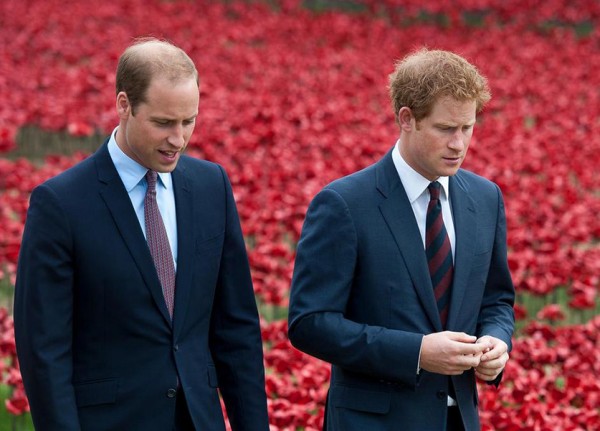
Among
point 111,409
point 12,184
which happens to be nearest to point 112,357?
point 111,409

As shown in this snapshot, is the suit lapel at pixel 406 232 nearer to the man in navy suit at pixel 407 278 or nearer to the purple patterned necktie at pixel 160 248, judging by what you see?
the man in navy suit at pixel 407 278

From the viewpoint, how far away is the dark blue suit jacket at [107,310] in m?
3.44

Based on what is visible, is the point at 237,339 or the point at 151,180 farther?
the point at 237,339

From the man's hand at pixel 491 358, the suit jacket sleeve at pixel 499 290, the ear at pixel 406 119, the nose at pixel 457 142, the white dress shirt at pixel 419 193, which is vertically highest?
the ear at pixel 406 119

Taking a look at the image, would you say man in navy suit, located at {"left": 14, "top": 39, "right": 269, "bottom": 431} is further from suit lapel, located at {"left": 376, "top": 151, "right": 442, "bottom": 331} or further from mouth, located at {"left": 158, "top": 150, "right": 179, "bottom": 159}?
suit lapel, located at {"left": 376, "top": 151, "right": 442, "bottom": 331}

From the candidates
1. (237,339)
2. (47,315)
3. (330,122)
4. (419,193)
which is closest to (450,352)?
(419,193)

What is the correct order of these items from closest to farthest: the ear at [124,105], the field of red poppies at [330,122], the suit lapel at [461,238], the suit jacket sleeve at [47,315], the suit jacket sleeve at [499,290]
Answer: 1. the suit jacket sleeve at [47,315]
2. the ear at [124,105]
3. the suit lapel at [461,238]
4. the suit jacket sleeve at [499,290]
5. the field of red poppies at [330,122]

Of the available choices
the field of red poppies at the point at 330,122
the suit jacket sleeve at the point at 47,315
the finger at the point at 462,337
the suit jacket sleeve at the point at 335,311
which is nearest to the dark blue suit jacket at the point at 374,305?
the suit jacket sleeve at the point at 335,311

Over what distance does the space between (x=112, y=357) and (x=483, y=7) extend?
62.1 feet

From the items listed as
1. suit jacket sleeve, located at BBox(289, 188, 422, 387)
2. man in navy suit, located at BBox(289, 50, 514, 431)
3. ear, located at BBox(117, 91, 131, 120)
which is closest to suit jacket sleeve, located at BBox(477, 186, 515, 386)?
man in navy suit, located at BBox(289, 50, 514, 431)

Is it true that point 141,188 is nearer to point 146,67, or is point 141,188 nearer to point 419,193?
point 146,67

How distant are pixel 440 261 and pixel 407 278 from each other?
0.48ft

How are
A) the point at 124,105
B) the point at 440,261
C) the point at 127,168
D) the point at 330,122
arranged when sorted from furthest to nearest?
the point at 330,122, the point at 440,261, the point at 127,168, the point at 124,105

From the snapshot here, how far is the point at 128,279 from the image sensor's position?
352 cm
